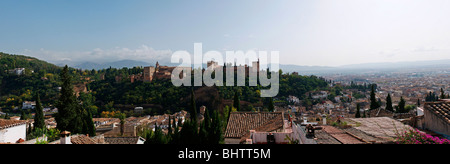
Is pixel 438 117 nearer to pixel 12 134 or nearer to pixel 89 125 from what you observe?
pixel 12 134

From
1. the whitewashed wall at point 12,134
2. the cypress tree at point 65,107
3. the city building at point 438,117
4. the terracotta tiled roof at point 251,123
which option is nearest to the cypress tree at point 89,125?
the cypress tree at point 65,107

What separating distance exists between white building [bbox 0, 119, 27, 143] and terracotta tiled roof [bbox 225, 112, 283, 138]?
769cm

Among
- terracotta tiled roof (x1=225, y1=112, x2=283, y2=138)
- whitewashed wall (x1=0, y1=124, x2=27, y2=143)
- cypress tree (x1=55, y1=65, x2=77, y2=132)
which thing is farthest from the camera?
cypress tree (x1=55, y1=65, x2=77, y2=132)

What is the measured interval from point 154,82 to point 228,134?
46553mm

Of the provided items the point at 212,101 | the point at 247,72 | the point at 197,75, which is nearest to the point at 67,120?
the point at 212,101

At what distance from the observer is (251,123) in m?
8.56

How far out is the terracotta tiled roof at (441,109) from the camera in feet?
13.5

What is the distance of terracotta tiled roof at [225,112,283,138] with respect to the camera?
793 cm

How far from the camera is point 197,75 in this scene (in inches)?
1957

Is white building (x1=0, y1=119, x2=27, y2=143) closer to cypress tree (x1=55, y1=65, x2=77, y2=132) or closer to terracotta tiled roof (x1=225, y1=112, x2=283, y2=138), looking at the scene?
cypress tree (x1=55, y1=65, x2=77, y2=132)

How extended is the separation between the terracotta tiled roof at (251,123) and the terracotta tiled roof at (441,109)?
153 inches

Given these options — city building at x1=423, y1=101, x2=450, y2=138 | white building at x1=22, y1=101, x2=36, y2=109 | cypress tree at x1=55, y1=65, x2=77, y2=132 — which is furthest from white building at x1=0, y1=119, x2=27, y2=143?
white building at x1=22, y1=101, x2=36, y2=109

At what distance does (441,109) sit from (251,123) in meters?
5.28

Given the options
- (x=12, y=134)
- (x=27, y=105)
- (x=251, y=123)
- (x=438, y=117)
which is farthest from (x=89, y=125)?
(x=27, y=105)
